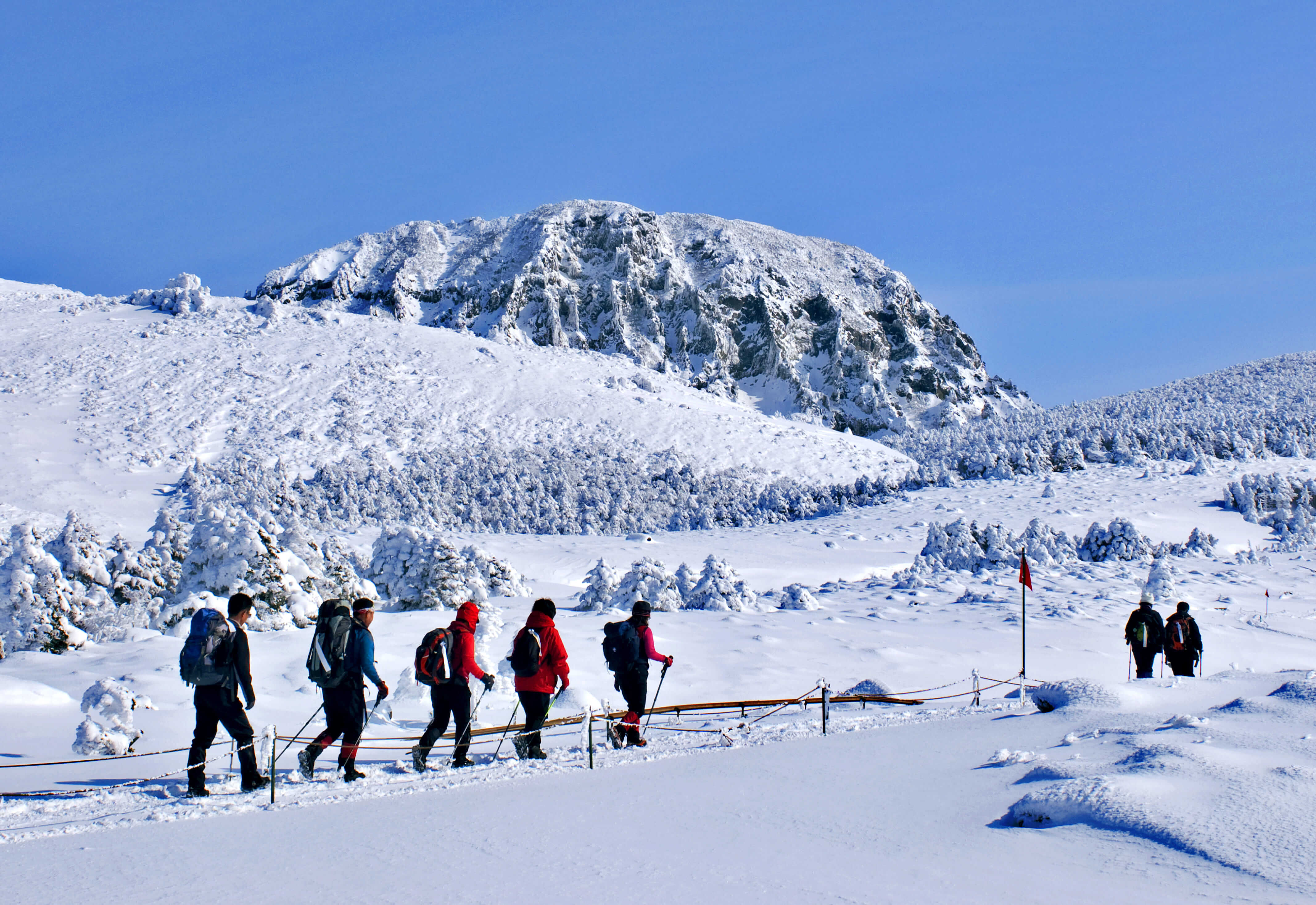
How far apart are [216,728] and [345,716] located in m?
1.00

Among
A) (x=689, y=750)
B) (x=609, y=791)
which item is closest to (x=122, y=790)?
(x=609, y=791)

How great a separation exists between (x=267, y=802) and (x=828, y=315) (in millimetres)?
197269

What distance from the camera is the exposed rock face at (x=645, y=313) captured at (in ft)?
569

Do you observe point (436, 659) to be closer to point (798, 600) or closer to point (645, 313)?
point (798, 600)

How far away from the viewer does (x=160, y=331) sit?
A: 10006cm

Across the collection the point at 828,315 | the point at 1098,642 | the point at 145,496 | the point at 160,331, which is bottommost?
the point at 1098,642

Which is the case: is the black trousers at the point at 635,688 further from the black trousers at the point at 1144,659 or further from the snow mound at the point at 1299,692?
the black trousers at the point at 1144,659

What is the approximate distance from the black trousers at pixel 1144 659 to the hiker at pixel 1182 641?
7.8 inches

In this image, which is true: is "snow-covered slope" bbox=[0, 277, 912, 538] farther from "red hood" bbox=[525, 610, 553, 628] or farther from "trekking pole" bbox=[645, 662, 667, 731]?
"red hood" bbox=[525, 610, 553, 628]

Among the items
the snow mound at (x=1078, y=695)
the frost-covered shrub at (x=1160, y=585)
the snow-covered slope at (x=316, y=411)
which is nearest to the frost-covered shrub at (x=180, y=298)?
the snow-covered slope at (x=316, y=411)

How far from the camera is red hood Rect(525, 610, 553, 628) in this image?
29.2 feet

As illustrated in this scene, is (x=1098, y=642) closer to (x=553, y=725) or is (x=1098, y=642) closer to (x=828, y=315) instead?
(x=553, y=725)

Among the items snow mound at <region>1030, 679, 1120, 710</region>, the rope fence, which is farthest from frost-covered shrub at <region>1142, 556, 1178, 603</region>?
snow mound at <region>1030, 679, 1120, 710</region>

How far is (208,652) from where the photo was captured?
737cm
